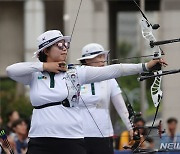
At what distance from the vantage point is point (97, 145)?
29.1ft

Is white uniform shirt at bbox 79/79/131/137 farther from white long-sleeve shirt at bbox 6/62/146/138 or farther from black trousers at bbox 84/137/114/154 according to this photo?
white long-sleeve shirt at bbox 6/62/146/138

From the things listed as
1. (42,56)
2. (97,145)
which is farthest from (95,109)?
(42,56)

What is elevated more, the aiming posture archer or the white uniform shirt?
the aiming posture archer

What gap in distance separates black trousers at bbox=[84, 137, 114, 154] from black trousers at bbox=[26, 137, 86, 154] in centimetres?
198

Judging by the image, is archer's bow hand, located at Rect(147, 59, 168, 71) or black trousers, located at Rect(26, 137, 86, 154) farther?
black trousers, located at Rect(26, 137, 86, 154)

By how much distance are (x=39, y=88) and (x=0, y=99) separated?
19.8m

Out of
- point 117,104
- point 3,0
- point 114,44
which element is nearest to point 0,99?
point 3,0

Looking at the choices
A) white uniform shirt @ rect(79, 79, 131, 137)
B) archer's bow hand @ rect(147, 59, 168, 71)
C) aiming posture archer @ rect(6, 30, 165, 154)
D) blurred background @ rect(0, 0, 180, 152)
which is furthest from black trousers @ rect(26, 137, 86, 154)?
blurred background @ rect(0, 0, 180, 152)

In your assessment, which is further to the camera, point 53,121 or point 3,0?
point 3,0

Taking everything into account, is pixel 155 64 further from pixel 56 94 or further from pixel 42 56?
pixel 42 56

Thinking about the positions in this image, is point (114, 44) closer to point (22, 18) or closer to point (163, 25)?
point (22, 18)

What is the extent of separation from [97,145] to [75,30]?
14508 millimetres

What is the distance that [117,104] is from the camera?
9.41 metres

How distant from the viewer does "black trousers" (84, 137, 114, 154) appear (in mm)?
8836
